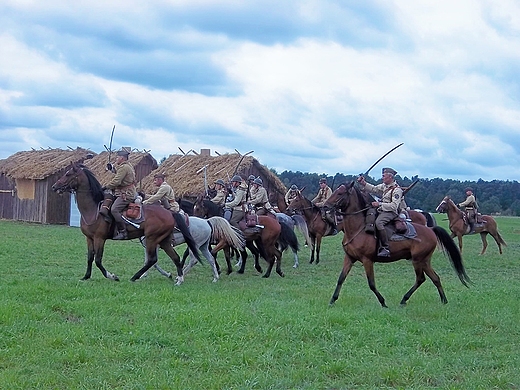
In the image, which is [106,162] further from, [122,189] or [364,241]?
[364,241]

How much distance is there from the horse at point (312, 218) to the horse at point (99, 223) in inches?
265

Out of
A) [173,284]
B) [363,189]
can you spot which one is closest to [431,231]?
[363,189]

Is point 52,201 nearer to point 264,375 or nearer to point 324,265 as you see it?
point 324,265

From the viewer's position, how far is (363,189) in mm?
11938

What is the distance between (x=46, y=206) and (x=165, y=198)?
23.1 m

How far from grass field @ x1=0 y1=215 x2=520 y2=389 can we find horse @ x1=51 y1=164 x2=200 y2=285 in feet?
1.78

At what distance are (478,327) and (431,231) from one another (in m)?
2.55

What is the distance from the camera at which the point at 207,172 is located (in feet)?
103

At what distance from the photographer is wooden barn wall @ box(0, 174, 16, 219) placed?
37.7 meters

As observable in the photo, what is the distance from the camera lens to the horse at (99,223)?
1316 centimetres

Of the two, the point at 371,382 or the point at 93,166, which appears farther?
the point at 93,166

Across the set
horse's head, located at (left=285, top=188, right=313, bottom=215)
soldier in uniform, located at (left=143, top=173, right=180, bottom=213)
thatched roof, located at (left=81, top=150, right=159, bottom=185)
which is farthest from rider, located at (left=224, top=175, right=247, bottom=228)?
thatched roof, located at (left=81, top=150, right=159, bottom=185)

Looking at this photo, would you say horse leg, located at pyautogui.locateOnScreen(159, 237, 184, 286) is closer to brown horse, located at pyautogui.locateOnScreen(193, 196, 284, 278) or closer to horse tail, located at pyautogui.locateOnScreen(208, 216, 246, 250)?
horse tail, located at pyautogui.locateOnScreen(208, 216, 246, 250)

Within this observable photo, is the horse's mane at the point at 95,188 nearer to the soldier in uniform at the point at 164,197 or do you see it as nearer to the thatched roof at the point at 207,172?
the soldier in uniform at the point at 164,197
